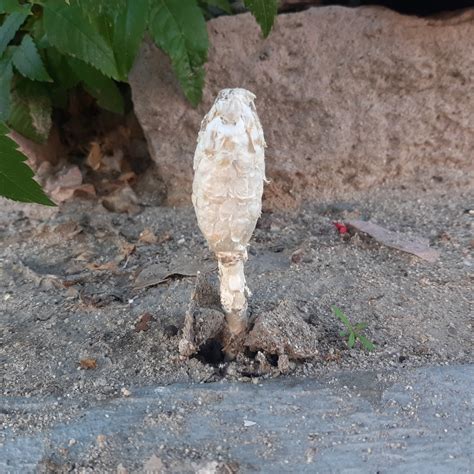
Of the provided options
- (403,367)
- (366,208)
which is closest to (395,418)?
(403,367)

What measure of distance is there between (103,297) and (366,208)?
3.23 ft

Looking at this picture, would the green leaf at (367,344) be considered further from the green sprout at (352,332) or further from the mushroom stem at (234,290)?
the mushroom stem at (234,290)

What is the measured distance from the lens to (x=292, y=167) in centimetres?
229

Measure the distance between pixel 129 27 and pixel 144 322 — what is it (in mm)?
851

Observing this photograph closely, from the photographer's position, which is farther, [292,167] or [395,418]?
[292,167]

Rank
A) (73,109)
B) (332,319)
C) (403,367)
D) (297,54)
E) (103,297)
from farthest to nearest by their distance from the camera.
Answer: (73,109) < (297,54) < (103,297) < (332,319) < (403,367)

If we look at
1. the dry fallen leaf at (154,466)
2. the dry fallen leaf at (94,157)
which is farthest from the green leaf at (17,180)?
the dry fallen leaf at (94,157)

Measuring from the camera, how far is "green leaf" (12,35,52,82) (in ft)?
6.71

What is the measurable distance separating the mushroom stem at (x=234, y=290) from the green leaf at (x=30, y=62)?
104 centimetres

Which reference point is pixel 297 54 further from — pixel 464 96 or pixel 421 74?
pixel 464 96

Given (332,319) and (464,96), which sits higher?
(464,96)

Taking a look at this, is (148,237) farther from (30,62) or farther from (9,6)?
(9,6)

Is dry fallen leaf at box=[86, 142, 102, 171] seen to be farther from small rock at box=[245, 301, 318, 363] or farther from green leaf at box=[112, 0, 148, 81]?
small rock at box=[245, 301, 318, 363]

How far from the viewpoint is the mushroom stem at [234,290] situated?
1.37 m
